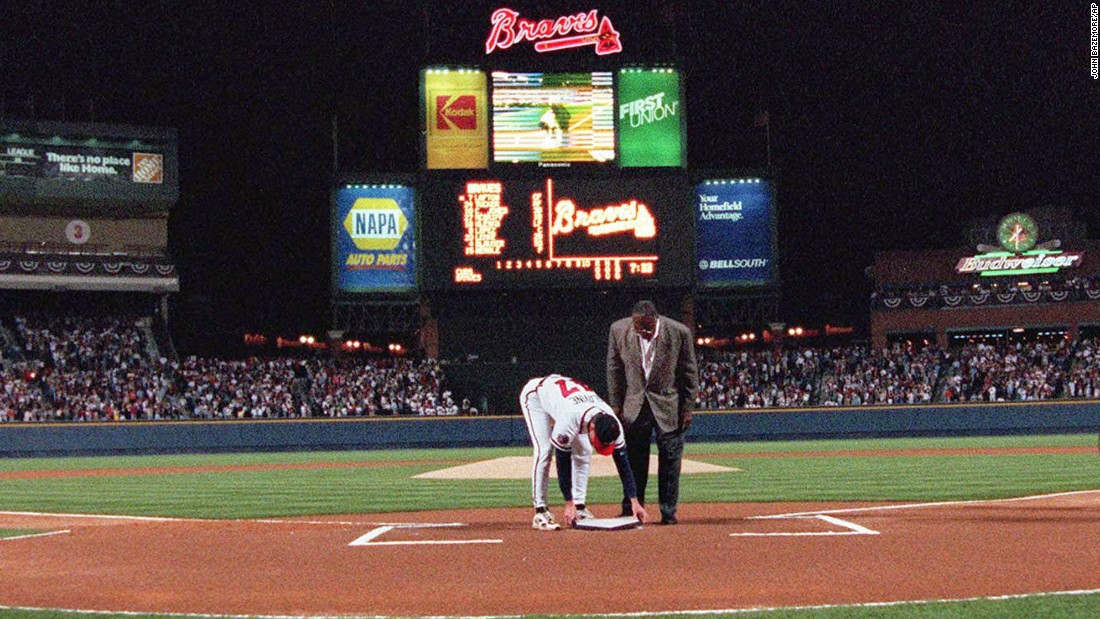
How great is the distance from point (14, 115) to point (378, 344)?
75.3ft

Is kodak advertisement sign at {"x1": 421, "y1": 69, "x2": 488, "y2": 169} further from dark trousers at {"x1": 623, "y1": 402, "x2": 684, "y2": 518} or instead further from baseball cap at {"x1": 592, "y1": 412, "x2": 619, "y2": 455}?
baseball cap at {"x1": 592, "y1": 412, "x2": 619, "y2": 455}

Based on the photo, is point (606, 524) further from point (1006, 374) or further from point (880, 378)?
point (1006, 374)

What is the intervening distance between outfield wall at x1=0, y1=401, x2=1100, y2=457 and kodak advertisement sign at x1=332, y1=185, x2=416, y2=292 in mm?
4322

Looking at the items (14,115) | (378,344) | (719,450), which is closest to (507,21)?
(719,450)

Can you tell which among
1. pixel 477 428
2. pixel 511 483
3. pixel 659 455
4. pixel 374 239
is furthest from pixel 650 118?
pixel 659 455

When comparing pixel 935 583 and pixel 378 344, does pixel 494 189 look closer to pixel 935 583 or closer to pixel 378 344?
pixel 935 583

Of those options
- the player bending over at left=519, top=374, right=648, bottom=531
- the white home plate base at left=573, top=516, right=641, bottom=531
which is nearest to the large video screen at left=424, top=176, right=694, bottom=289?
the player bending over at left=519, top=374, right=648, bottom=531

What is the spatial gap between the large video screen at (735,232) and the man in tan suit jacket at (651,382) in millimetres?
22610

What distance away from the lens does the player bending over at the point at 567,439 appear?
26.1 ft

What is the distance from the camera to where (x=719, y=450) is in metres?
23.5

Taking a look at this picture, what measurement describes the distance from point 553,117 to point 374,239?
555cm

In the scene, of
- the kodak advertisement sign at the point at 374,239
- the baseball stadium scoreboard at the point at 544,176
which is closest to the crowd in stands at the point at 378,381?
the kodak advertisement sign at the point at 374,239

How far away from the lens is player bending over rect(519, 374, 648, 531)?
7.96 metres

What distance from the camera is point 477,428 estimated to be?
27719 millimetres
